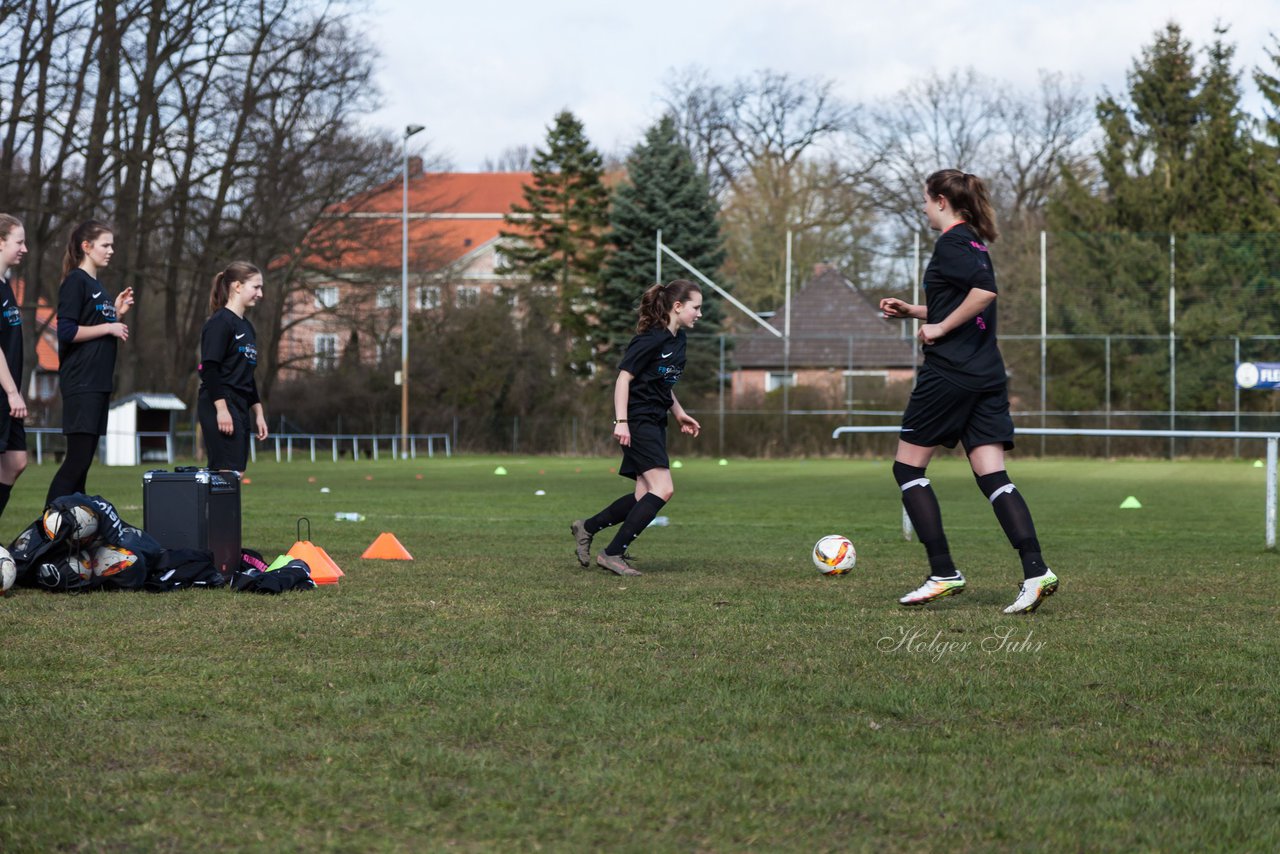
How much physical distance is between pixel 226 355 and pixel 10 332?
46.0 inches

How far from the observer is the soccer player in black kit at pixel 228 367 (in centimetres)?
841

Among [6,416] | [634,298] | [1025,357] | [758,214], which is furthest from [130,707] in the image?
[758,214]

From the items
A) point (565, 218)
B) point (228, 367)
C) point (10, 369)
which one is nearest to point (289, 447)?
point (565, 218)

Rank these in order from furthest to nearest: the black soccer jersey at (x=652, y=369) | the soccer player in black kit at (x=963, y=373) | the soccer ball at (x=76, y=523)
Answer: the black soccer jersey at (x=652, y=369)
the soccer ball at (x=76, y=523)
the soccer player in black kit at (x=963, y=373)

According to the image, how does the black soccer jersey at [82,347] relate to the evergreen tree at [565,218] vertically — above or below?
below

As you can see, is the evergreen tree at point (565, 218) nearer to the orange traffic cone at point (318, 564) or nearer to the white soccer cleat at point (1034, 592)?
the orange traffic cone at point (318, 564)

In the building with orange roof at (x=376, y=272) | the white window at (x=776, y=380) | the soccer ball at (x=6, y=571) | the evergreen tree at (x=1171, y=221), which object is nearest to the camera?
the soccer ball at (x=6, y=571)

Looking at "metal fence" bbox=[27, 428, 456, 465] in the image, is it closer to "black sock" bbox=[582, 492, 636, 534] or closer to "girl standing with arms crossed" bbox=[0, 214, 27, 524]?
"girl standing with arms crossed" bbox=[0, 214, 27, 524]

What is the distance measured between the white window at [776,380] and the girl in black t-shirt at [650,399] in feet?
105

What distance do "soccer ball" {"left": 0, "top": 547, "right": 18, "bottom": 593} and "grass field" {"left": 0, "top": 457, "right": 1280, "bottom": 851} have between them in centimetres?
16

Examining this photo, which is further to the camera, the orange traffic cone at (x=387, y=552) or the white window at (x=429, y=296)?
the white window at (x=429, y=296)

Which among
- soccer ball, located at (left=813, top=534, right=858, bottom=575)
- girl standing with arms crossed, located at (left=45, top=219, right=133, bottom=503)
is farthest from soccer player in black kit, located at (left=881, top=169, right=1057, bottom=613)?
girl standing with arms crossed, located at (left=45, top=219, right=133, bottom=503)

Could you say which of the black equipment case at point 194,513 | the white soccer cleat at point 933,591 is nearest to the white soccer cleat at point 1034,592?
the white soccer cleat at point 933,591

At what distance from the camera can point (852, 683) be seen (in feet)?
15.0
